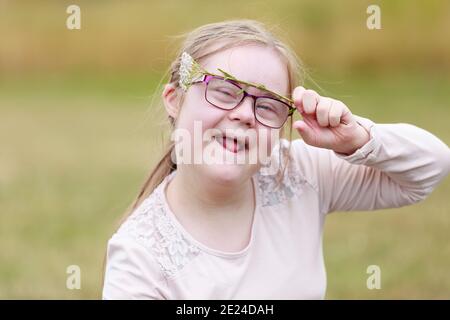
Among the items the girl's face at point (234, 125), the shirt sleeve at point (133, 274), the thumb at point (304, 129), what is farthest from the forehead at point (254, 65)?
the shirt sleeve at point (133, 274)

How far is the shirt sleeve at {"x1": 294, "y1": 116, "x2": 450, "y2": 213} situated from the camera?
95.5 inches

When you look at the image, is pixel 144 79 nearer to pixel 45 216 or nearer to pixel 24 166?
pixel 24 166

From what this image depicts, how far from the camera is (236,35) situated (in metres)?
2.40

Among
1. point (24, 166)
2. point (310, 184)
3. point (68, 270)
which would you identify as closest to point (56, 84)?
point (24, 166)

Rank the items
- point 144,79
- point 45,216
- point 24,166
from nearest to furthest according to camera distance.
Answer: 1. point 45,216
2. point 24,166
3. point 144,79

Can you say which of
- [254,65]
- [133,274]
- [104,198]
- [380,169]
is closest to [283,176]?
[380,169]

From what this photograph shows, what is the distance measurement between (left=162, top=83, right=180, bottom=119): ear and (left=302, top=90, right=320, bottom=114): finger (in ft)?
1.37

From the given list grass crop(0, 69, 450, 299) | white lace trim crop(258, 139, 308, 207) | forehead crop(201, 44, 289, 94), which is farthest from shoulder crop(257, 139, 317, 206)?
grass crop(0, 69, 450, 299)

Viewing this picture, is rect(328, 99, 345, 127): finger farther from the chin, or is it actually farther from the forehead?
the chin

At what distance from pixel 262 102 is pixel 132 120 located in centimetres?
651

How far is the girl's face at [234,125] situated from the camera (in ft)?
7.47

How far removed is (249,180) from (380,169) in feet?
1.37

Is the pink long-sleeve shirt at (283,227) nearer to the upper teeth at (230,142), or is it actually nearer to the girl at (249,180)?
the girl at (249,180)

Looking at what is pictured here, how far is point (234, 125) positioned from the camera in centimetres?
228
